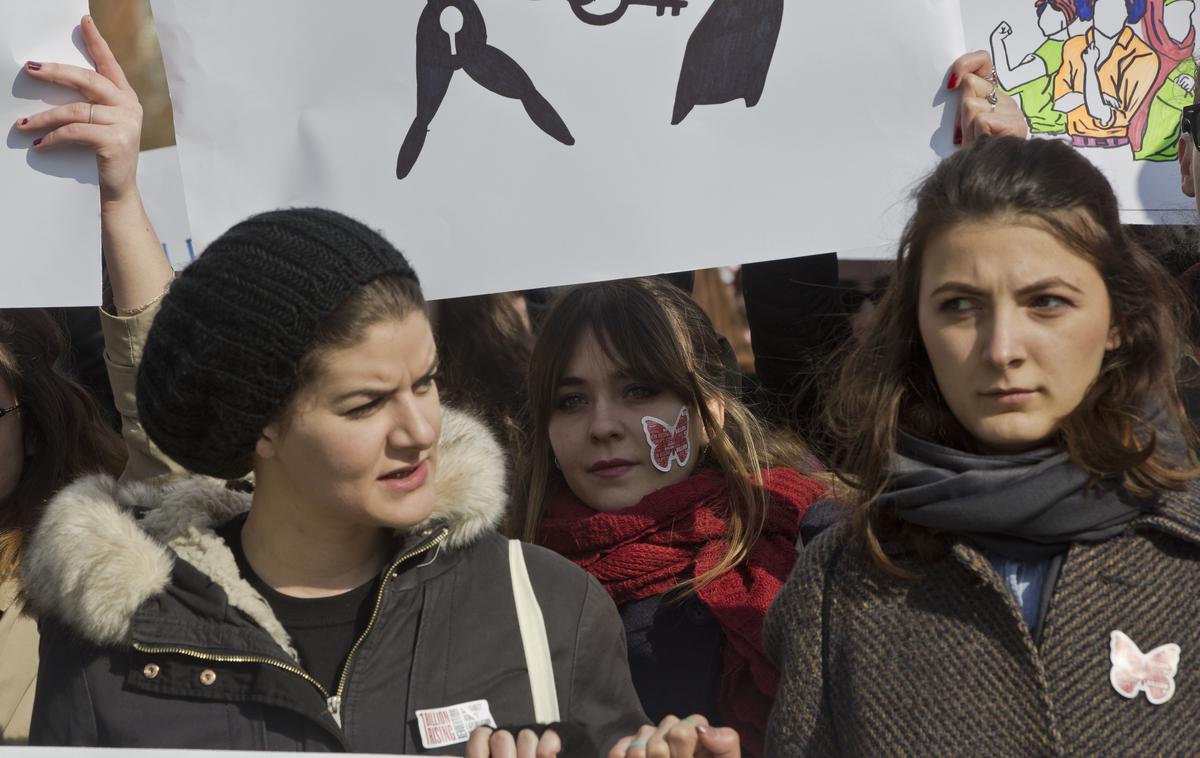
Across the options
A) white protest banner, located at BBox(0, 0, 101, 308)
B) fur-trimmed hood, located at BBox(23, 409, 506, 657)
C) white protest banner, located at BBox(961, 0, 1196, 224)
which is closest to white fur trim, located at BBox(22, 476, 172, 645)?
fur-trimmed hood, located at BBox(23, 409, 506, 657)

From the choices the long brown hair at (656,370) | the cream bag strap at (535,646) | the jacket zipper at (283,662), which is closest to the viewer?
the jacket zipper at (283,662)

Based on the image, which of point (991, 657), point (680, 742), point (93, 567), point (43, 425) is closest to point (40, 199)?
point (43, 425)

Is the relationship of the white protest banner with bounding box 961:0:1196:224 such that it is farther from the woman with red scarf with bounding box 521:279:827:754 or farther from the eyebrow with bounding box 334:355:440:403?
the eyebrow with bounding box 334:355:440:403

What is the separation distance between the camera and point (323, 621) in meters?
2.10

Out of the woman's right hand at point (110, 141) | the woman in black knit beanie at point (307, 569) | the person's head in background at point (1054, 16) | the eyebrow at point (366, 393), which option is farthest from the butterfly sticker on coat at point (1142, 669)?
the woman's right hand at point (110, 141)

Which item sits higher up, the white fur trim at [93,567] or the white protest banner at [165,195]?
the white protest banner at [165,195]

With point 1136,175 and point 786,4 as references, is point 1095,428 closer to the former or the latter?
point 1136,175

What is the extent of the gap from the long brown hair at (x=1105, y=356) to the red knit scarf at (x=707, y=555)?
525 mm

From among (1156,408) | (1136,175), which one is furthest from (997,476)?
(1136,175)

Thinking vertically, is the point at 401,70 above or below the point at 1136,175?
above

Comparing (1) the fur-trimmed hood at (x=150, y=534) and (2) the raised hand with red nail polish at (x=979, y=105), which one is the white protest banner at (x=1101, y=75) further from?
(1) the fur-trimmed hood at (x=150, y=534)

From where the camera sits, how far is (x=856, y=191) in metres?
2.64

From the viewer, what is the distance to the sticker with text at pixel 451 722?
197 cm

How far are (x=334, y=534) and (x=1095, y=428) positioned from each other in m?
1.22
